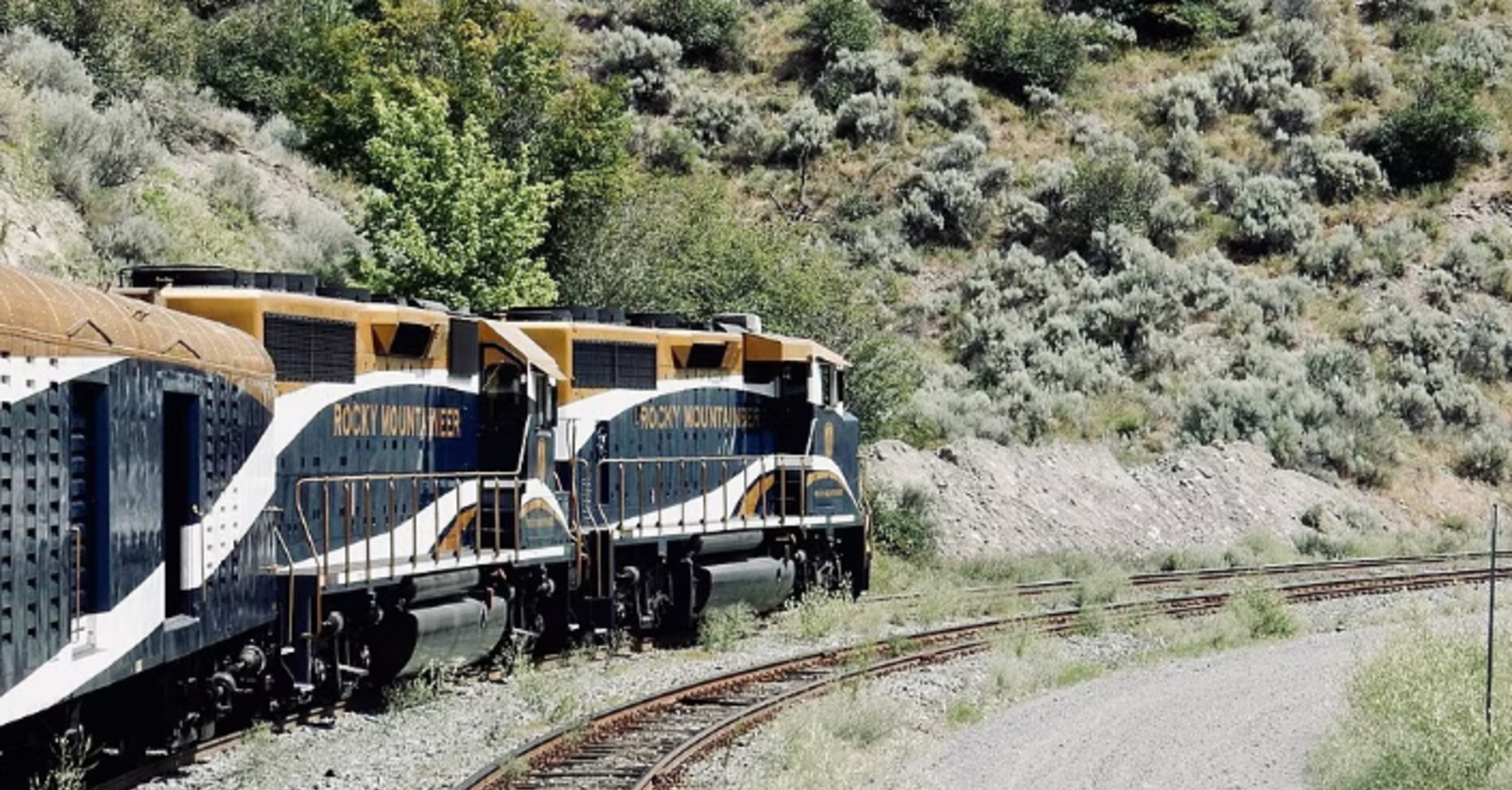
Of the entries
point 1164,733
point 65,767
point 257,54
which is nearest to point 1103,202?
point 257,54

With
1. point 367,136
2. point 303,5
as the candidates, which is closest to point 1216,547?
point 367,136

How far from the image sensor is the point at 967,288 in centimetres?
5384

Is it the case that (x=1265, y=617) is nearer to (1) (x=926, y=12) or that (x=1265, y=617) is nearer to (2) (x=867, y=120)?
(2) (x=867, y=120)

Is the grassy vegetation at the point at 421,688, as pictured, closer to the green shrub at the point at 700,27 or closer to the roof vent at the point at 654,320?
the roof vent at the point at 654,320

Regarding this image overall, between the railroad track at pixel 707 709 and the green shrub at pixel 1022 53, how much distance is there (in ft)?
127

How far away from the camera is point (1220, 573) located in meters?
32.1

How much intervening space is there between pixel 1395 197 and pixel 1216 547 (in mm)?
26192

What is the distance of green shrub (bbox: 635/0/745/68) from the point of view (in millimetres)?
65688

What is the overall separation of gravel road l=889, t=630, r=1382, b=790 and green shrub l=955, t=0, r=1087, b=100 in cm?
4393

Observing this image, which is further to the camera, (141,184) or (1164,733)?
(141,184)

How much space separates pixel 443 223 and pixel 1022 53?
124 feet

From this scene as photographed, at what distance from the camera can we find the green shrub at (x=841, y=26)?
65125 millimetres

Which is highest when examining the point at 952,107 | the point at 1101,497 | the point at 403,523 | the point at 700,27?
the point at 700,27

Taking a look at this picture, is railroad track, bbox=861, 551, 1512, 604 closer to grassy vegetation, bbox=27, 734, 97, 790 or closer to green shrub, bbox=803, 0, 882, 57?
grassy vegetation, bbox=27, 734, 97, 790
